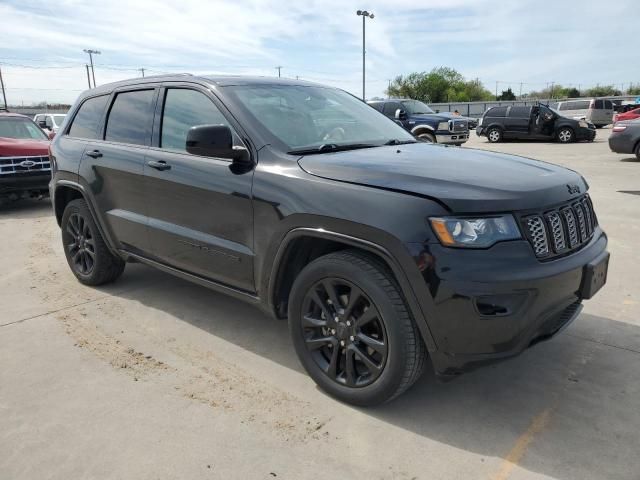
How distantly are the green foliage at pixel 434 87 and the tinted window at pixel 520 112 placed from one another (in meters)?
65.2

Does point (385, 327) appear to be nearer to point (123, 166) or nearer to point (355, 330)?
point (355, 330)

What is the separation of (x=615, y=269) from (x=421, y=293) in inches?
136

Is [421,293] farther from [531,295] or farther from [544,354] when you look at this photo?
[544,354]

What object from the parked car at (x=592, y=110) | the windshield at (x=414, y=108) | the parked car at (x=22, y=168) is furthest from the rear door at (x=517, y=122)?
the parked car at (x=22, y=168)

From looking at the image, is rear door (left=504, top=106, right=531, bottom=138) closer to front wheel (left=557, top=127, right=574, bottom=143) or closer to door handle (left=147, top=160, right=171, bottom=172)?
front wheel (left=557, top=127, right=574, bottom=143)

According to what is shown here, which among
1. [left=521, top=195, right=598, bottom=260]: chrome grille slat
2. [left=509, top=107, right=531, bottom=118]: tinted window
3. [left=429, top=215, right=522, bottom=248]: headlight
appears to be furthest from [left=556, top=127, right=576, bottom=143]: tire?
[left=429, top=215, right=522, bottom=248]: headlight

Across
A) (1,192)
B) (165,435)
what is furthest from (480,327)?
(1,192)

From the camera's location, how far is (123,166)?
160 inches

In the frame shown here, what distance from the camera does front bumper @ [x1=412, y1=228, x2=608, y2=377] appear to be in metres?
2.35

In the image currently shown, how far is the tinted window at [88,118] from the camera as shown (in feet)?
15.0

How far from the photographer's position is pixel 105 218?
4387 millimetres

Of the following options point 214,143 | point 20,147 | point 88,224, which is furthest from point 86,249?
point 20,147

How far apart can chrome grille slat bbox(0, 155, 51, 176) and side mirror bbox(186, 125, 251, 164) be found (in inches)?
270

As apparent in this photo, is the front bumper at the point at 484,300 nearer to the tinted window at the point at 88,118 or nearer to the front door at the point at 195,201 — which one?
the front door at the point at 195,201
